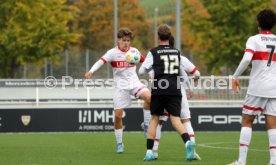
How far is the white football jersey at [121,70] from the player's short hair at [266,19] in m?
5.02

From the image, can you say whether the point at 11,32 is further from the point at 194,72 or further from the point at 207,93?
the point at 194,72

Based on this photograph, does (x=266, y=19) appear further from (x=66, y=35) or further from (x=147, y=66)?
(x=66, y=35)

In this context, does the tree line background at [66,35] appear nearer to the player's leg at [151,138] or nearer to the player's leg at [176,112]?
the player's leg at [151,138]

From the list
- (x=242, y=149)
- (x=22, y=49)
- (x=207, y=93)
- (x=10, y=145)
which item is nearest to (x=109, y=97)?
(x=207, y=93)

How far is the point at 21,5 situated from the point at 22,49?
76.7 inches

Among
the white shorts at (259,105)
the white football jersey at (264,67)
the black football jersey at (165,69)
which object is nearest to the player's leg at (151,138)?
the black football jersey at (165,69)

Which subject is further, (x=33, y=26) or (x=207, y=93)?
(x=33, y=26)

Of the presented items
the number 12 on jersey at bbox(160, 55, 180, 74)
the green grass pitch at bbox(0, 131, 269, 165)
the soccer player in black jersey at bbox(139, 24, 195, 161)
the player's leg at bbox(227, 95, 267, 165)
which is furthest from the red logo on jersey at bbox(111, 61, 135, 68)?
the player's leg at bbox(227, 95, 267, 165)

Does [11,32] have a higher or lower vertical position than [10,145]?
higher

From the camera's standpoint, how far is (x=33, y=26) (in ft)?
125

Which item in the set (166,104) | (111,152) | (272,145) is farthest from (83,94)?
(272,145)

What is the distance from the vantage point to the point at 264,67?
38.6 ft

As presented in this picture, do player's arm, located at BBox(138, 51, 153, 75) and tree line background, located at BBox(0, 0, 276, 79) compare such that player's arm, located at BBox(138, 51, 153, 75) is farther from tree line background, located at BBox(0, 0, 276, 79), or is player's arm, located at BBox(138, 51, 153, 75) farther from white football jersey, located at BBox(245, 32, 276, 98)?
tree line background, located at BBox(0, 0, 276, 79)

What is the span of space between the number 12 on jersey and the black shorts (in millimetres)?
419
